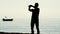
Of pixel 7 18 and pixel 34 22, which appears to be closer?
pixel 34 22

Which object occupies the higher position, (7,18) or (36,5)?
(36,5)

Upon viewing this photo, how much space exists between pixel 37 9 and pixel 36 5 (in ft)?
0.92

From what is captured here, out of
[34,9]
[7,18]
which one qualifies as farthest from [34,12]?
[7,18]

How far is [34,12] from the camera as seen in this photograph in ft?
52.8

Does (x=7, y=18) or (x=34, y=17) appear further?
(x=7, y=18)

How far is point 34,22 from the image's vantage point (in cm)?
1602

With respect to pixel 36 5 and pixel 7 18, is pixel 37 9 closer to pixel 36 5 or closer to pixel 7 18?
pixel 36 5

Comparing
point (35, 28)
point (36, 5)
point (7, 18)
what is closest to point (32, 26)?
point (35, 28)

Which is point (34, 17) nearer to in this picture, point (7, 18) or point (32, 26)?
point (32, 26)

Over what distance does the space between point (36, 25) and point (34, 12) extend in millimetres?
833

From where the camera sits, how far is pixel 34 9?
16.1 meters

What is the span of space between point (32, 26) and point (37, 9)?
3.67 ft

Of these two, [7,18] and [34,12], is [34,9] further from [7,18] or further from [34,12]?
[7,18]

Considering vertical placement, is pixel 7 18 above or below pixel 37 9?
below
